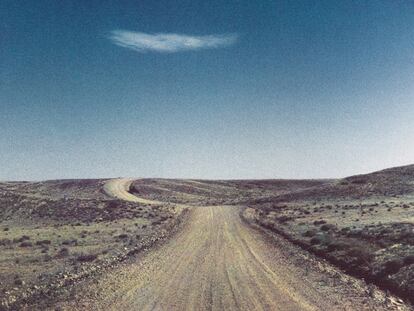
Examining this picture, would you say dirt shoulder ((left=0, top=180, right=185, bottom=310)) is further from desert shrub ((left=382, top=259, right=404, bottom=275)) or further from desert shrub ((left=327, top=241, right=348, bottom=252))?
desert shrub ((left=382, top=259, right=404, bottom=275))

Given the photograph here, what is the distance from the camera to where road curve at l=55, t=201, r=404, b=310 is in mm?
14430

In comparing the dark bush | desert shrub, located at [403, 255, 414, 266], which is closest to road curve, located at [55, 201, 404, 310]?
the dark bush

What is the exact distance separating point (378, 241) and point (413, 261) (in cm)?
638

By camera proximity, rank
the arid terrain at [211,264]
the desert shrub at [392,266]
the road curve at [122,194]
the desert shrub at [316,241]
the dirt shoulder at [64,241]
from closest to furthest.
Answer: the arid terrain at [211,264], the desert shrub at [392,266], the dirt shoulder at [64,241], the desert shrub at [316,241], the road curve at [122,194]

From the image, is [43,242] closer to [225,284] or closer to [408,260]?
[225,284]

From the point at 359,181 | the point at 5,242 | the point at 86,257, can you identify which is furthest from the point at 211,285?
the point at 359,181

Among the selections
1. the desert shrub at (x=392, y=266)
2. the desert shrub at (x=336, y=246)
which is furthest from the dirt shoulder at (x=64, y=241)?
the desert shrub at (x=392, y=266)

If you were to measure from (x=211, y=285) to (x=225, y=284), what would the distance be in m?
0.56

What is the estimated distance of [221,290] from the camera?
16.2 m

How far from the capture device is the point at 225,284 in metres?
17.1

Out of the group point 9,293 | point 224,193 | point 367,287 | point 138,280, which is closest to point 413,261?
point 367,287

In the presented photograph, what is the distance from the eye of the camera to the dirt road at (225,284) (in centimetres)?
1447

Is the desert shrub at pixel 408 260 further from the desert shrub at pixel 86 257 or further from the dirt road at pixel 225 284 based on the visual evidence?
the desert shrub at pixel 86 257

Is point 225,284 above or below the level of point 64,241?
below
